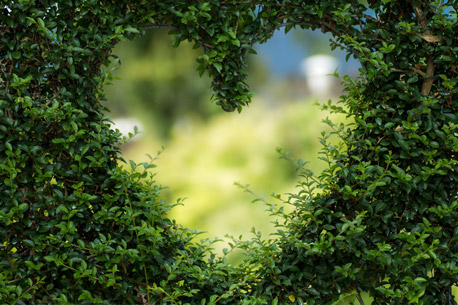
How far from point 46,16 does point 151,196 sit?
0.95 meters

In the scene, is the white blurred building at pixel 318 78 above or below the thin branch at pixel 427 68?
above

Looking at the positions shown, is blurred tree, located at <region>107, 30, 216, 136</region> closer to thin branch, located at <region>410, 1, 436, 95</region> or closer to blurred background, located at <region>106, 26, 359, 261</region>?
blurred background, located at <region>106, 26, 359, 261</region>

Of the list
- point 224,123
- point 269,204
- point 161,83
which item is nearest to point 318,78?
point 224,123

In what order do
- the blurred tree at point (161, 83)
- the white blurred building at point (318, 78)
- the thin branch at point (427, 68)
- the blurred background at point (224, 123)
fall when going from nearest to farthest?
the thin branch at point (427, 68) < the blurred background at point (224, 123) < the white blurred building at point (318, 78) < the blurred tree at point (161, 83)

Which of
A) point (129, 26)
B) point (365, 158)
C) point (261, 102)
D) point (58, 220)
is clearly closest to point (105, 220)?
point (58, 220)

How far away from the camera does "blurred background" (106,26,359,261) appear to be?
5.78 m

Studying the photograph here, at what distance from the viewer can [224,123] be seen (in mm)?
6453

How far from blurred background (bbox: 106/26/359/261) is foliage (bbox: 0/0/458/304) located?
5.25ft

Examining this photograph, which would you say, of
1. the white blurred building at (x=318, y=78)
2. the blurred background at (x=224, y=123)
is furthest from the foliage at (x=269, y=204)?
the white blurred building at (x=318, y=78)

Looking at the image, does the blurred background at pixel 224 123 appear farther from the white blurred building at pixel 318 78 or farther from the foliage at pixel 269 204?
the foliage at pixel 269 204

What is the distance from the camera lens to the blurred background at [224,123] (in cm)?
578

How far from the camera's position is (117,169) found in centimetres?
231

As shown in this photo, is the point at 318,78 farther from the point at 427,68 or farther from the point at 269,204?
the point at 269,204

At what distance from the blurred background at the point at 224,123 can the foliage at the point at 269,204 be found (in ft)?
5.25
